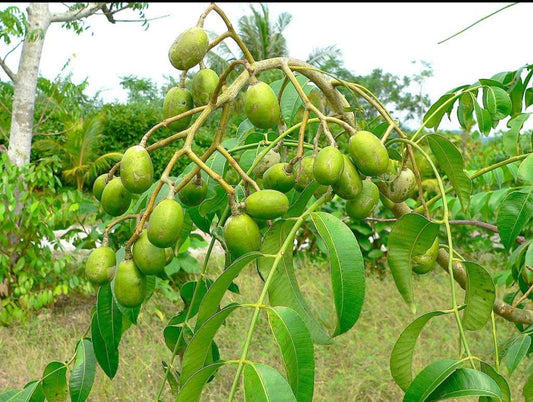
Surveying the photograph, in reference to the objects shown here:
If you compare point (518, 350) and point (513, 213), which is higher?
point (513, 213)

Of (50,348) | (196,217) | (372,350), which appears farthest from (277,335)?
(50,348)

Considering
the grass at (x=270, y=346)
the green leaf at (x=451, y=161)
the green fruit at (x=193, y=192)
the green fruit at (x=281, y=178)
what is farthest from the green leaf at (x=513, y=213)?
the grass at (x=270, y=346)

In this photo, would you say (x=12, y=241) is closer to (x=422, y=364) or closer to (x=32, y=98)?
(x=32, y=98)

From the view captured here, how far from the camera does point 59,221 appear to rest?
4.00m

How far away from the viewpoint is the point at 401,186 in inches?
30.9

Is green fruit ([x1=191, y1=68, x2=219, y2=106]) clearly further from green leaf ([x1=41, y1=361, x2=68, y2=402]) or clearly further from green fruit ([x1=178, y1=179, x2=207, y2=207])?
green leaf ([x1=41, y1=361, x2=68, y2=402])

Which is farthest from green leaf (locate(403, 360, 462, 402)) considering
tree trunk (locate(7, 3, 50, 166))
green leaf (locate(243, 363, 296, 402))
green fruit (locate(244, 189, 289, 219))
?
tree trunk (locate(7, 3, 50, 166))

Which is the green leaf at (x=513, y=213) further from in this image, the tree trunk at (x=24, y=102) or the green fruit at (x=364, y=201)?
the tree trunk at (x=24, y=102)

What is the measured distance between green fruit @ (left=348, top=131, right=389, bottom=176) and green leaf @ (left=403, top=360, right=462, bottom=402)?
0.24 m

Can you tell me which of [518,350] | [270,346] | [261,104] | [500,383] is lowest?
[270,346]

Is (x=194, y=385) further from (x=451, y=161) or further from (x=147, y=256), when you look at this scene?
(x=451, y=161)

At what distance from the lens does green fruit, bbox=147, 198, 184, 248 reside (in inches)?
23.5

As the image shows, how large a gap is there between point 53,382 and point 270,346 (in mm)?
2876

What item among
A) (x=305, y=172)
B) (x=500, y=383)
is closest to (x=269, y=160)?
(x=305, y=172)
